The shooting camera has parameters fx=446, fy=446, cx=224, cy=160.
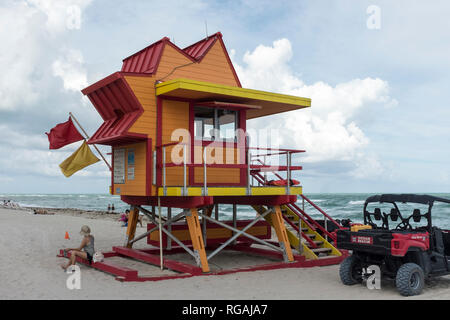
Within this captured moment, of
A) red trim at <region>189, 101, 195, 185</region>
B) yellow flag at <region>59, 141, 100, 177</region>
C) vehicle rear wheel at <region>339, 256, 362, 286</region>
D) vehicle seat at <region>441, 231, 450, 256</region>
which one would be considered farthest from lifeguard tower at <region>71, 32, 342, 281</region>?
vehicle seat at <region>441, 231, 450, 256</region>

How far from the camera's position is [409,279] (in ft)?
30.8

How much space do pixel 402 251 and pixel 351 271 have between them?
1571 mm

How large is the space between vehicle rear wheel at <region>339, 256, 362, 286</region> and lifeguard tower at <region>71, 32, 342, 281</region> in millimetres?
2649

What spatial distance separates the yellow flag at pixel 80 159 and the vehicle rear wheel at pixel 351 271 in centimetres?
897

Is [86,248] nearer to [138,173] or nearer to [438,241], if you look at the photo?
[138,173]

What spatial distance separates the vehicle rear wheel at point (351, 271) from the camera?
34.6 ft

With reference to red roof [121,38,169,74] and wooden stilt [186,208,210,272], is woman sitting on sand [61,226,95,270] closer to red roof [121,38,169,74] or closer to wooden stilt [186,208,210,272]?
wooden stilt [186,208,210,272]

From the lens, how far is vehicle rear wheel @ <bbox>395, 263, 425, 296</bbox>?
30.7 feet

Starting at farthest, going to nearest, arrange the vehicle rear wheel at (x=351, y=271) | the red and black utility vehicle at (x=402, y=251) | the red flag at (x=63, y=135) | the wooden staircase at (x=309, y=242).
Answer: the red flag at (x=63, y=135)
the wooden staircase at (x=309, y=242)
the vehicle rear wheel at (x=351, y=271)
the red and black utility vehicle at (x=402, y=251)

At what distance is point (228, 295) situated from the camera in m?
9.49

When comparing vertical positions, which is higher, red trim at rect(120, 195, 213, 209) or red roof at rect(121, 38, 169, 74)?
red roof at rect(121, 38, 169, 74)

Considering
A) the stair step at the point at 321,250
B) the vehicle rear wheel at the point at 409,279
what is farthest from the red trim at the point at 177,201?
the vehicle rear wheel at the point at 409,279

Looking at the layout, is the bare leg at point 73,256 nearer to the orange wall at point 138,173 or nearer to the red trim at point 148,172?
the orange wall at point 138,173
